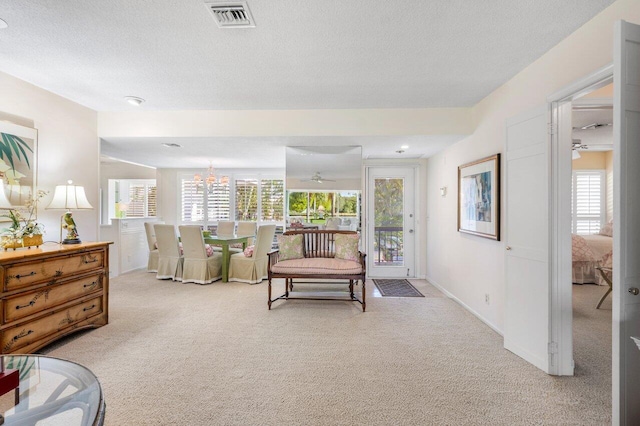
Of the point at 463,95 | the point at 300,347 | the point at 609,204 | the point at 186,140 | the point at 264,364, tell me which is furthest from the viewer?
the point at 609,204

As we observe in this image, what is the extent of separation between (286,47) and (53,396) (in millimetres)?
2577

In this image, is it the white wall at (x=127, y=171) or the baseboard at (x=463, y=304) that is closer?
the baseboard at (x=463, y=304)

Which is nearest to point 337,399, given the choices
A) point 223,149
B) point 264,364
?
point 264,364

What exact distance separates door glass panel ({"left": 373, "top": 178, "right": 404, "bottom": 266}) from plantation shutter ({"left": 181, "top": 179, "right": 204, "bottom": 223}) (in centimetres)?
444

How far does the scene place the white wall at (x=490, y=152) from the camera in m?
2.06

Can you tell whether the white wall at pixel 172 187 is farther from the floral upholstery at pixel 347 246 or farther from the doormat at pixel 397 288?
the doormat at pixel 397 288

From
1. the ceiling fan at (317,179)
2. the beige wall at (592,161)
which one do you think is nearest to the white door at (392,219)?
the ceiling fan at (317,179)

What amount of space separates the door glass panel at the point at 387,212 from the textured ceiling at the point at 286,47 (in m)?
2.36

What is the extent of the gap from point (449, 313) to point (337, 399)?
2.32 m

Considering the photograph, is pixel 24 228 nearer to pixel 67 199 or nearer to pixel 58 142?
pixel 67 199

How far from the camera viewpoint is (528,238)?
2562 millimetres

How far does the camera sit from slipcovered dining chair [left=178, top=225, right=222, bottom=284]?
5.33m

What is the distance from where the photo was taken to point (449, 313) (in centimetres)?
381

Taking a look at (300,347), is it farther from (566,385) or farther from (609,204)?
(609,204)
